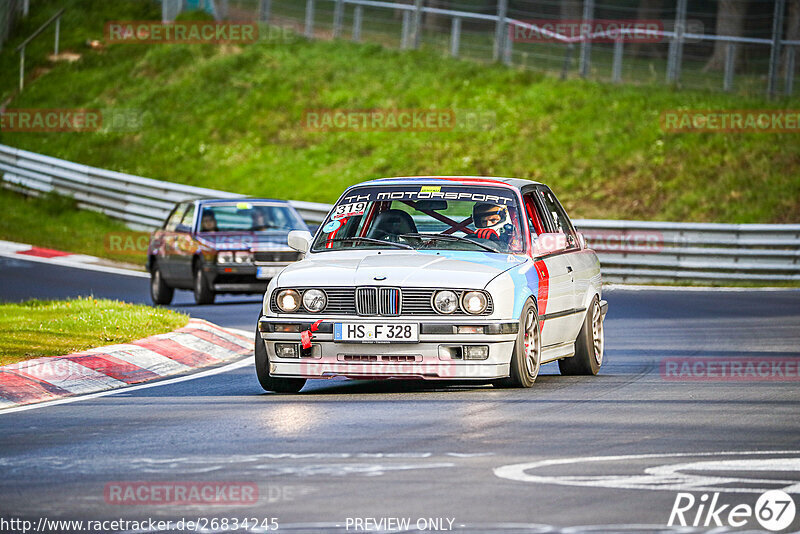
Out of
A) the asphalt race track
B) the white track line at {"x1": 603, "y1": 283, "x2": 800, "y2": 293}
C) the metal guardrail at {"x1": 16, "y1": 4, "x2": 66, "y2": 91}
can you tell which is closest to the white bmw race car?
the asphalt race track

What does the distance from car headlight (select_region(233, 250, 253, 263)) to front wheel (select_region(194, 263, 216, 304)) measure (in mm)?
500

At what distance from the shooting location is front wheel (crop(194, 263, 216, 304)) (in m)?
20.6

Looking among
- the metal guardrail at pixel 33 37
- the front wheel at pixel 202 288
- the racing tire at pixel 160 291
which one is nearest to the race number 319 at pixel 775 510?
the front wheel at pixel 202 288

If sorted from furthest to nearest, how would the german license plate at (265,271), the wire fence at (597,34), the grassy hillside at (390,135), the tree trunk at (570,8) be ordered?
the tree trunk at (570,8) → the wire fence at (597,34) → the grassy hillside at (390,135) → the german license plate at (265,271)

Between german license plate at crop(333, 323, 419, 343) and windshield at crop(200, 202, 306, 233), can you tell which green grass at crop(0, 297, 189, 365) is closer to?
german license plate at crop(333, 323, 419, 343)

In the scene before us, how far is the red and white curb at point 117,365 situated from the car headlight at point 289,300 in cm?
166

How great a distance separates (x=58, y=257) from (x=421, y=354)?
17905mm

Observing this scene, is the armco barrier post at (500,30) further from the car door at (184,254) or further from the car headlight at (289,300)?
the car headlight at (289,300)

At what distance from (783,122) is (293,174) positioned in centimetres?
1112

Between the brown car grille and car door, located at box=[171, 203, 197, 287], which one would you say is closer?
the brown car grille

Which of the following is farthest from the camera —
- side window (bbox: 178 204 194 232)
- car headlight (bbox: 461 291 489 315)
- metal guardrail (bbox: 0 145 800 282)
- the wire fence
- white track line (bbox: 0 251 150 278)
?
the wire fence

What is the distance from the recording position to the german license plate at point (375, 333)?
10344 mm

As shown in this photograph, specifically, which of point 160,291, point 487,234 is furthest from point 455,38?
point 487,234

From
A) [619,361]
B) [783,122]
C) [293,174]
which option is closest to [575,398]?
[619,361]
